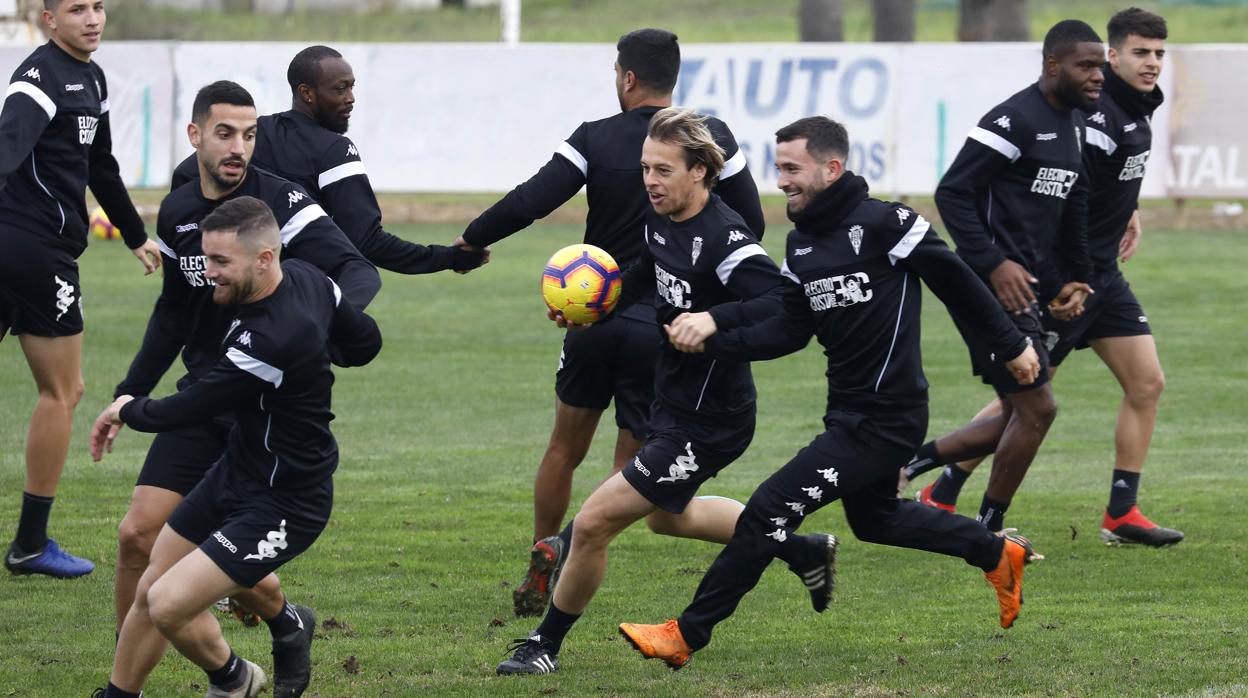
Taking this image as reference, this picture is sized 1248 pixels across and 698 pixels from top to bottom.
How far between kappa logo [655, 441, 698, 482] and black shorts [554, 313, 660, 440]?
766 mm

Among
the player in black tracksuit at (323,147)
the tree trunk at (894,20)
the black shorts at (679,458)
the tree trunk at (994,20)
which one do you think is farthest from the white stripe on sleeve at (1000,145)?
the tree trunk at (994,20)

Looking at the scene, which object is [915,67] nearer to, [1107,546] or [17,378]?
[17,378]

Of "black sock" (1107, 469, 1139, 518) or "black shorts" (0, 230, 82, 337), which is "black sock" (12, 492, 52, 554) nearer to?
"black shorts" (0, 230, 82, 337)

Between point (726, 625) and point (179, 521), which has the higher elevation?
point (179, 521)

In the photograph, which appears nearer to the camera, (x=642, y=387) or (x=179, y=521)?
(x=179, y=521)

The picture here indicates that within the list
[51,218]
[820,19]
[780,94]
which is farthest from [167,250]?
[820,19]

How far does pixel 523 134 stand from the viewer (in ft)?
Answer: 72.5

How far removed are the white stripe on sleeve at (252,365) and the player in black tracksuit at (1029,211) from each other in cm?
351

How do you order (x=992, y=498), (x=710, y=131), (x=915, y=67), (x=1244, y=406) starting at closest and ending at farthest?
(x=710, y=131) → (x=992, y=498) → (x=1244, y=406) → (x=915, y=67)

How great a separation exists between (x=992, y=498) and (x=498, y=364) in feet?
20.9

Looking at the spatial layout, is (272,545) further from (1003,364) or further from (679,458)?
(1003,364)

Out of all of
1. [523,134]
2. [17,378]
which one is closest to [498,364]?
[17,378]

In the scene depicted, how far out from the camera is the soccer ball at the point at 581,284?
667 cm

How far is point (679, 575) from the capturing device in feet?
25.3
